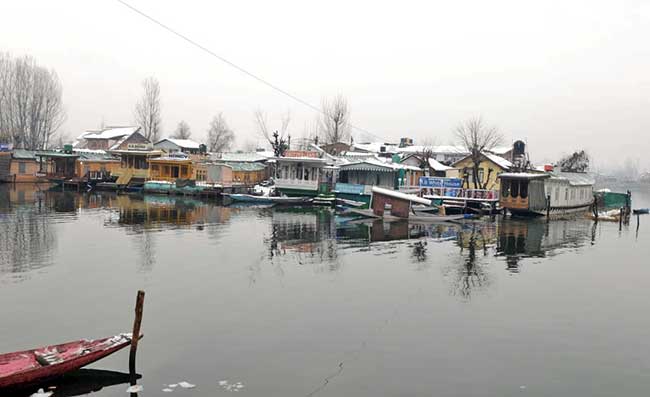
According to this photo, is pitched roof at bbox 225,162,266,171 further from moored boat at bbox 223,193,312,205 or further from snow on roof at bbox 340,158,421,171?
snow on roof at bbox 340,158,421,171

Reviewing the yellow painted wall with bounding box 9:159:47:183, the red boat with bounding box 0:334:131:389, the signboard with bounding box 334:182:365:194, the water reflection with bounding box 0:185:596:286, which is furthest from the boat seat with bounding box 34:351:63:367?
the yellow painted wall with bounding box 9:159:47:183

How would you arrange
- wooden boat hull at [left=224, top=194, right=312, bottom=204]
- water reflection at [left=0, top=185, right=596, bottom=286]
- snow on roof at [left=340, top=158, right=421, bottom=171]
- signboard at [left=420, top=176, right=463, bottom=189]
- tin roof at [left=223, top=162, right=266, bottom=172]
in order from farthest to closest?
tin roof at [left=223, top=162, right=266, bottom=172]
snow on roof at [left=340, top=158, right=421, bottom=171]
wooden boat hull at [left=224, top=194, right=312, bottom=204]
signboard at [left=420, top=176, right=463, bottom=189]
water reflection at [left=0, top=185, right=596, bottom=286]

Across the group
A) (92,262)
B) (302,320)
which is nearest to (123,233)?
(92,262)

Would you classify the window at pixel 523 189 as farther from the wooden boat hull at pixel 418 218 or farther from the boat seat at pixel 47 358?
the boat seat at pixel 47 358

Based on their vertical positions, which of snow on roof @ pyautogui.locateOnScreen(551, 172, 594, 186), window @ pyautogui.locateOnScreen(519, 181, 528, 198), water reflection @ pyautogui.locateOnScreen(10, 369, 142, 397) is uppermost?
snow on roof @ pyautogui.locateOnScreen(551, 172, 594, 186)

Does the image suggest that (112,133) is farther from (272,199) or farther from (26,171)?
(272,199)

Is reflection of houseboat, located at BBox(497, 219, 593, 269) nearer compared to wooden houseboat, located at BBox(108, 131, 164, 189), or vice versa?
reflection of houseboat, located at BBox(497, 219, 593, 269)

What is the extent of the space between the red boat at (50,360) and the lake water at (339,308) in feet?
2.47

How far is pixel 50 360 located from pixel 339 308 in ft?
27.2

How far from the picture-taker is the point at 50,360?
1065cm

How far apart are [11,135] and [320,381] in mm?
78393

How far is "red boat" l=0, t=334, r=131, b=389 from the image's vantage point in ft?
33.2

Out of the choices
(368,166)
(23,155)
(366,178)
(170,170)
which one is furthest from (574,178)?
(23,155)

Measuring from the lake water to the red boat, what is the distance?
0.75 m
